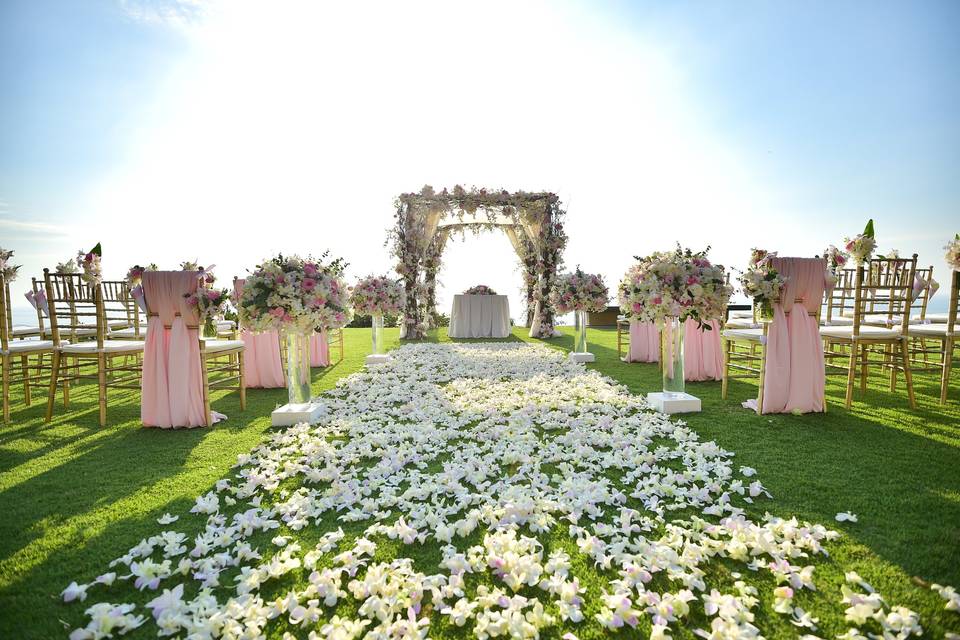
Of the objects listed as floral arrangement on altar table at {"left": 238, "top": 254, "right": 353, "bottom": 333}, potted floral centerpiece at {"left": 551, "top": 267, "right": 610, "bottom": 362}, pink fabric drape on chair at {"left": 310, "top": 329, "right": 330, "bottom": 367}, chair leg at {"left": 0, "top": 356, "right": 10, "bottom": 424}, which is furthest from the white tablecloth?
chair leg at {"left": 0, "top": 356, "right": 10, "bottom": 424}

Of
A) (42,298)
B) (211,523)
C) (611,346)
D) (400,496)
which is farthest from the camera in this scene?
(611,346)

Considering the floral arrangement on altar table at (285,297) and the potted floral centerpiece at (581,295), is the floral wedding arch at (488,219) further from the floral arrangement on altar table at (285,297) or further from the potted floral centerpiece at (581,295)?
the floral arrangement on altar table at (285,297)

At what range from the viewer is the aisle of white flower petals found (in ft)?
5.63

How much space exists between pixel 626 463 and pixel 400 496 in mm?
1529

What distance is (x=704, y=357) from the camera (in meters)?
6.44

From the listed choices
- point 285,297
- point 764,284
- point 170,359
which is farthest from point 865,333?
point 170,359

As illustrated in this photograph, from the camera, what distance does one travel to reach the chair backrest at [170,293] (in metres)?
4.35

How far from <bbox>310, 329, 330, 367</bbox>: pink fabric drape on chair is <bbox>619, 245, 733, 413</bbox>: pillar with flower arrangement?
5.07 m

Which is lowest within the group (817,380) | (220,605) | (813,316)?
(220,605)

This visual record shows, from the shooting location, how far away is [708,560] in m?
2.08

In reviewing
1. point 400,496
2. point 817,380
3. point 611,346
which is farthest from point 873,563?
point 611,346

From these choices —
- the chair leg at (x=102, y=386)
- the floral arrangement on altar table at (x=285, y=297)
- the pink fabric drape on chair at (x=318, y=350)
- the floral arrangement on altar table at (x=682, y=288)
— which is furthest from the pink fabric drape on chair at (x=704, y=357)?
the chair leg at (x=102, y=386)

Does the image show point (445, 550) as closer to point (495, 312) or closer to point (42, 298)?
point (42, 298)

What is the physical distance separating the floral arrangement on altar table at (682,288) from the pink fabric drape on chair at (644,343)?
3.61 meters
